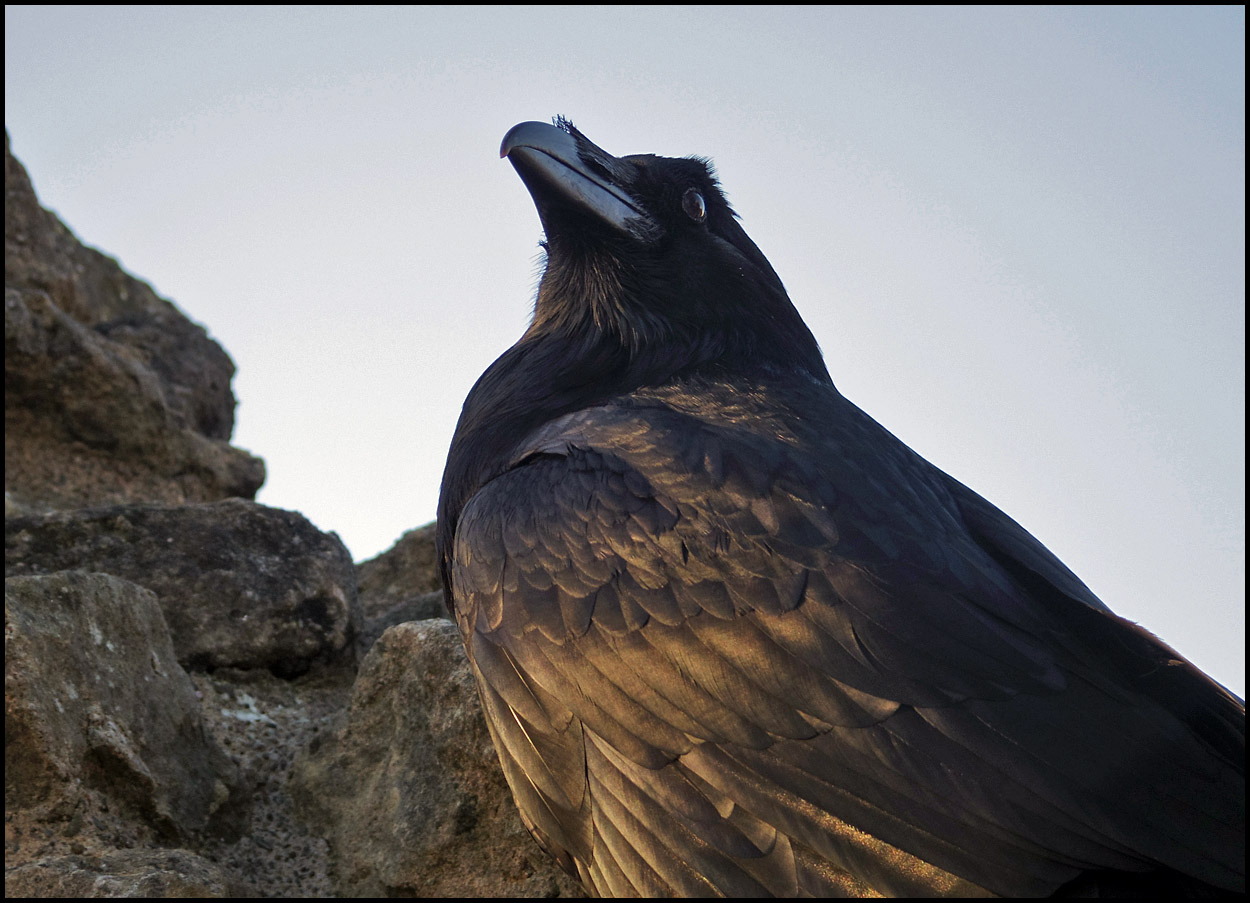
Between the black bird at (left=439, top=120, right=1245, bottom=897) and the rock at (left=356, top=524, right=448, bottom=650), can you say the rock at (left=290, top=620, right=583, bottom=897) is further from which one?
the rock at (left=356, top=524, right=448, bottom=650)

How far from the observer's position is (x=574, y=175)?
4219mm

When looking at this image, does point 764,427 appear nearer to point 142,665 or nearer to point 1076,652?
point 1076,652

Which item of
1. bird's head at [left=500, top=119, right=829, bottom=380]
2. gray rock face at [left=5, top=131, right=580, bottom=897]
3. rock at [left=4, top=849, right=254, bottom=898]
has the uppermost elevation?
bird's head at [left=500, top=119, right=829, bottom=380]

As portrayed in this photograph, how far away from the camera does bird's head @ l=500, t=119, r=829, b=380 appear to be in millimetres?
4270

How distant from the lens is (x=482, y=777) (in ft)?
12.1

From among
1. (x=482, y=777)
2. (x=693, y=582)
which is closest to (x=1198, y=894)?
(x=693, y=582)

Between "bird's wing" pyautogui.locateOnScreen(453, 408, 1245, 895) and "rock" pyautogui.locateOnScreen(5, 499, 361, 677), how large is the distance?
1.53 metres

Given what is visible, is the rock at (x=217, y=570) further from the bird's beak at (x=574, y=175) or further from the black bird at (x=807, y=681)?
the bird's beak at (x=574, y=175)

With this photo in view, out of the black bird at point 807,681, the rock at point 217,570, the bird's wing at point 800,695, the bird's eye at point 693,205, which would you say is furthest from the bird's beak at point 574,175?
the rock at point 217,570

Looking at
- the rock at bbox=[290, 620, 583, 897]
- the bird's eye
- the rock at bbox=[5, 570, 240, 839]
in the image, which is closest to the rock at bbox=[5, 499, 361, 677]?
the rock at bbox=[5, 570, 240, 839]

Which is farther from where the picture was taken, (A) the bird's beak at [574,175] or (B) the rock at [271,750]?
(A) the bird's beak at [574,175]

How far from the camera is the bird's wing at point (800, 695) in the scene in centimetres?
240

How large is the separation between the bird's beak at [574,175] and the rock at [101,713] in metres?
2.08

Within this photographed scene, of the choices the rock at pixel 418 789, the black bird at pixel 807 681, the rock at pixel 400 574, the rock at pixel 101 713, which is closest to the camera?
the black bird at pixel 807 681
